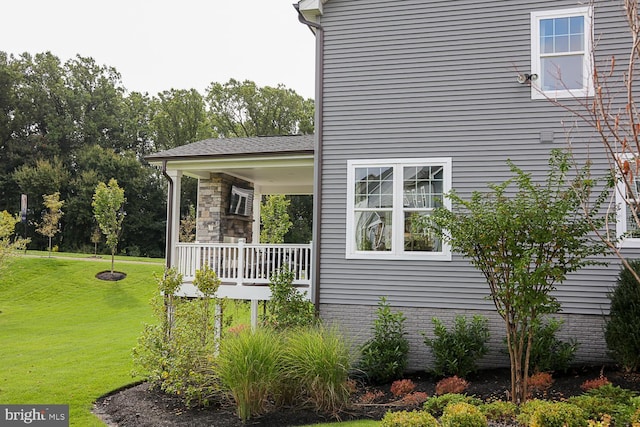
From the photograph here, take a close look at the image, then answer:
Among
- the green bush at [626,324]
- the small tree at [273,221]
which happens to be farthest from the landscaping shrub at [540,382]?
the small tree at [273,221]

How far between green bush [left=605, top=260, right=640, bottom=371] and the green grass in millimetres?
6766

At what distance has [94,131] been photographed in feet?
119

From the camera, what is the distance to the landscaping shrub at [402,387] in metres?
6.90

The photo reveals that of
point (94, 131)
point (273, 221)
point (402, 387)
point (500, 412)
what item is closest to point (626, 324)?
point (500, 412)

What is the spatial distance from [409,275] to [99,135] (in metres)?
34.4

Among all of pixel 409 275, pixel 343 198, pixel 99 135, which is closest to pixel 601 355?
Result: pixel 409 275

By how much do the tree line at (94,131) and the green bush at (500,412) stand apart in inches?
1127

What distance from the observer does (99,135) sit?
121ft

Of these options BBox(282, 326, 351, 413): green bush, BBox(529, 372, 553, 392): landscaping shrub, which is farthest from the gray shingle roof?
BBox(529, 372, 553, 392): landscaping shrub

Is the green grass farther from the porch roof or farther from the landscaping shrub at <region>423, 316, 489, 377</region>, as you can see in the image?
the landscaping shrub at <region>423, 316, 489, 377</region>

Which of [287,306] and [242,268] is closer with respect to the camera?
[287,306]

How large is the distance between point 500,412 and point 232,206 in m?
7.53

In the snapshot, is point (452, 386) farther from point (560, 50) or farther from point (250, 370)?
point (560, 50)

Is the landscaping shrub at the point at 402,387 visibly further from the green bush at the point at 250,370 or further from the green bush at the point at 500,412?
the green bush at the point at 250,370
